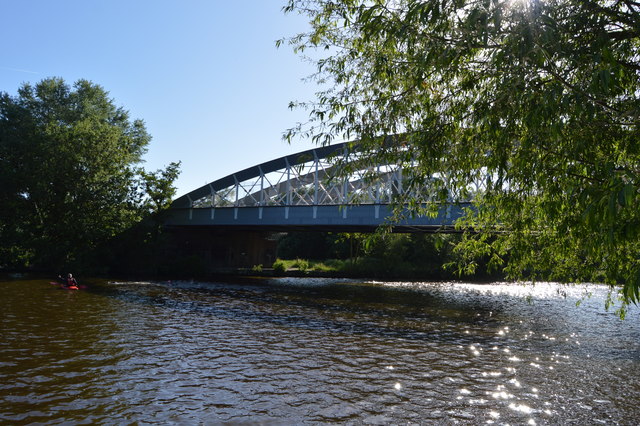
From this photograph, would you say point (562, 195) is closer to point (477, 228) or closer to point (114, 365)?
point (477, 228)

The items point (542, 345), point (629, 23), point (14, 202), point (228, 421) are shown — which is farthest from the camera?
point (14, 202)

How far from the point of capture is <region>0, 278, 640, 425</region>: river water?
886 centimetres

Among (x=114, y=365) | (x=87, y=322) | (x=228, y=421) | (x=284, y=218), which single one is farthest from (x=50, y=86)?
(x=228, y=421)

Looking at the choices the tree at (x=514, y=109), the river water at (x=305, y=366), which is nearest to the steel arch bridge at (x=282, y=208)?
the river water at (x=305, y=366)

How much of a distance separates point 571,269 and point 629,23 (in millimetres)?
5273

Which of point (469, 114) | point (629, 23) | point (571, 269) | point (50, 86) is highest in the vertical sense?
point (50, 86)

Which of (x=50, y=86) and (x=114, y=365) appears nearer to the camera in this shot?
(x=114, y=365)

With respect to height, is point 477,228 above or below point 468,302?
above

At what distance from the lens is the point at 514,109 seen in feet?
19.7

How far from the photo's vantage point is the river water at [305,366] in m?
8.86

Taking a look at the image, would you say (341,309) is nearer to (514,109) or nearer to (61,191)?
(514,109)

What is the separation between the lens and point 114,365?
11.6 meters

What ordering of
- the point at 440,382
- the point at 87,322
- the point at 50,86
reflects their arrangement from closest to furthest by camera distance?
the point at 440,382
the point at 87,322
the point at 50,86

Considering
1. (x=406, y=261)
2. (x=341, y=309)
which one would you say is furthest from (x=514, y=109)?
(x=406, y=261)
